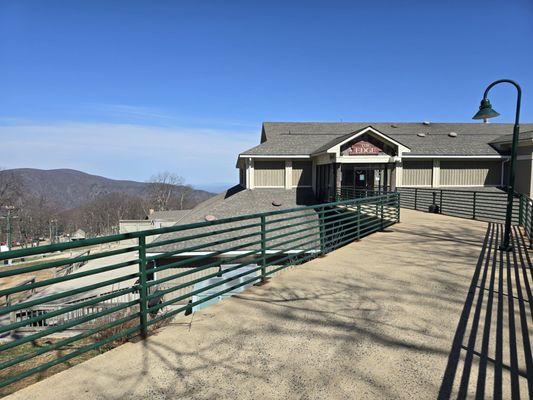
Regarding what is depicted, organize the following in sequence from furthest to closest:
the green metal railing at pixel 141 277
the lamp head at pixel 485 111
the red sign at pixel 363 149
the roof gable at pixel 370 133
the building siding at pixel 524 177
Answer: the building siding at pixel 524 177
the red sign at pixel 363 149
the roof gable at pixel 370 133
the lamp head at pixel 485 111
the green metal railing at pixel 141 277

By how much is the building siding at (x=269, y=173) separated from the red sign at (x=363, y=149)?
5533mm

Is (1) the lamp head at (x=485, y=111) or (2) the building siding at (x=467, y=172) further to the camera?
(2) the building siding at (x=467, y=172)

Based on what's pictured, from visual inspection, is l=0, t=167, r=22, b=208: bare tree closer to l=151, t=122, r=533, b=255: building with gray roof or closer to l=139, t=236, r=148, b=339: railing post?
l=151, t=122, r=533, b=255: building with gray roof

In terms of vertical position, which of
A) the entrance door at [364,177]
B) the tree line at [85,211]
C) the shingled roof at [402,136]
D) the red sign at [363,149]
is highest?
the shingled roof at [402,136]

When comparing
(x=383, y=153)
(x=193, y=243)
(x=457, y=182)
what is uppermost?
(x=383, y=153)

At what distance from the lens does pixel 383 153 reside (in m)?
19.1

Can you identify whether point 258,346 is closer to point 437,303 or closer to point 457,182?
point 437,303

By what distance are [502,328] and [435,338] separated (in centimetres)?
99

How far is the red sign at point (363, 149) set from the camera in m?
18.9

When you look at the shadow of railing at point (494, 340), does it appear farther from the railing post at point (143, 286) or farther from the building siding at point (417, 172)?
the building siding at point (417, 172)

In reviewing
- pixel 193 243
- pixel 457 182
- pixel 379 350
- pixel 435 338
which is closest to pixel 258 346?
pixel 379 350

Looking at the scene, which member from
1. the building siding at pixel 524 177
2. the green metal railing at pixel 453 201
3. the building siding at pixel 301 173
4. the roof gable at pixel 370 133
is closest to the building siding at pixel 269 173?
the building siding at pixel 301 173

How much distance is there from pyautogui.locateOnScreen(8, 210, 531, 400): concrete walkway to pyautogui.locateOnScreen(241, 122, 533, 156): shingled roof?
51.7 ft

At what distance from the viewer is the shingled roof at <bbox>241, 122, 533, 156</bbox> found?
22.5 meters
